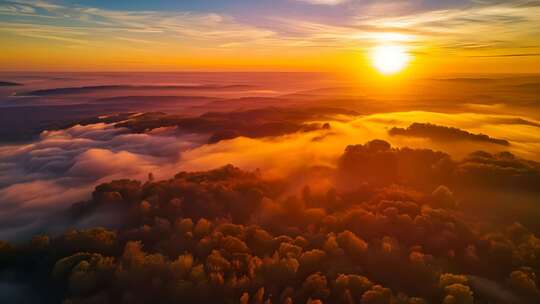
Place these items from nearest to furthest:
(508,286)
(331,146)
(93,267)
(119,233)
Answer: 1. (508,286)
2. (93,267)
3. (119,233)
4. (331,146)

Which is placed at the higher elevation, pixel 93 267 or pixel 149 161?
pixel 93 267

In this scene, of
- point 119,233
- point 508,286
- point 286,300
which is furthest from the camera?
point 119,233

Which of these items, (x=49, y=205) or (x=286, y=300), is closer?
(x=286, y=300)

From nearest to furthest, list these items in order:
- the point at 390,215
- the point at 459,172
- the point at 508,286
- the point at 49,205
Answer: the point at 508,286, the point at 390,215, the point at 459,172, the point at 49,205

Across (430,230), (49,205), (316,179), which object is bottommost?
(49,205)

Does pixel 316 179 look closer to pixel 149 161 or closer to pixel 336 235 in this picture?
pixel 336 235

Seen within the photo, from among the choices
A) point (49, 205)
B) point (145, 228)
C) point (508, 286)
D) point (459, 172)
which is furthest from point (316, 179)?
point (49, 205)

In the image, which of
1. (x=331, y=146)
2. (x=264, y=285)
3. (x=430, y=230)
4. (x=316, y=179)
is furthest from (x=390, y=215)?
(x=331, y=146)

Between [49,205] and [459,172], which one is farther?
[49,205]

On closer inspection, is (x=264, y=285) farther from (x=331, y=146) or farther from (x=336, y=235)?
(x=331, y=146)
